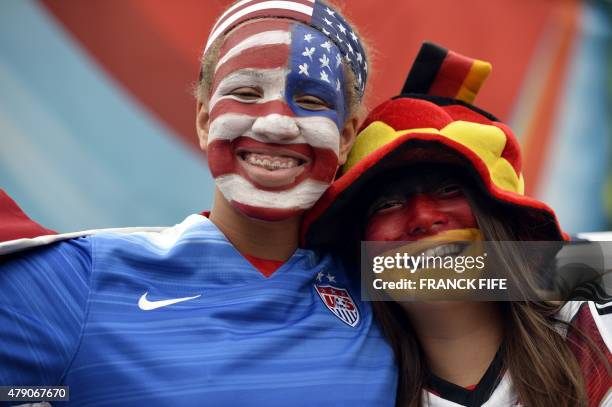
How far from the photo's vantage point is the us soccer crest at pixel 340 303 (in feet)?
6.75

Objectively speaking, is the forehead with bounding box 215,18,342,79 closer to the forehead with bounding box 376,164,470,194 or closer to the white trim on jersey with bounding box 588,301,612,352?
the forehead with bounding box 376,164,470,194

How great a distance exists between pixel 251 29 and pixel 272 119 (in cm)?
31

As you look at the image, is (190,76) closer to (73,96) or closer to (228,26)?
(73,96)

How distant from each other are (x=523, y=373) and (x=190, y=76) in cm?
300

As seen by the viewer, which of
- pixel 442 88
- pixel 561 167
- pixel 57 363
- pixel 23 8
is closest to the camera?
pixel 57 363

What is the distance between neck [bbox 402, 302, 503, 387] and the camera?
81.0 inches

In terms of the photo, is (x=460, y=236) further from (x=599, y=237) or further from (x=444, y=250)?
(x=599, y=237)

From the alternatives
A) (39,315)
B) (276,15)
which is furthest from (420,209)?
(39,315)

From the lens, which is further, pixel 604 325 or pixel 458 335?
pixel 458 335

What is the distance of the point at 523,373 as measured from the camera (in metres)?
1.92

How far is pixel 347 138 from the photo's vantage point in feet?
7.38

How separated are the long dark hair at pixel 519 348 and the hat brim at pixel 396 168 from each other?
71 mm

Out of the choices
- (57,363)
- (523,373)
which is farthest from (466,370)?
(57,363)

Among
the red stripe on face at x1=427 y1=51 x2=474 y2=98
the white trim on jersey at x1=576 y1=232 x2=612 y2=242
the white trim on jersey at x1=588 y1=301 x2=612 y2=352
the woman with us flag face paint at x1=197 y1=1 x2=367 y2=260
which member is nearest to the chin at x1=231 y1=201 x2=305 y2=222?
the woman with us flag face paint at x1=197 y1=1 x2=367 y2=260
